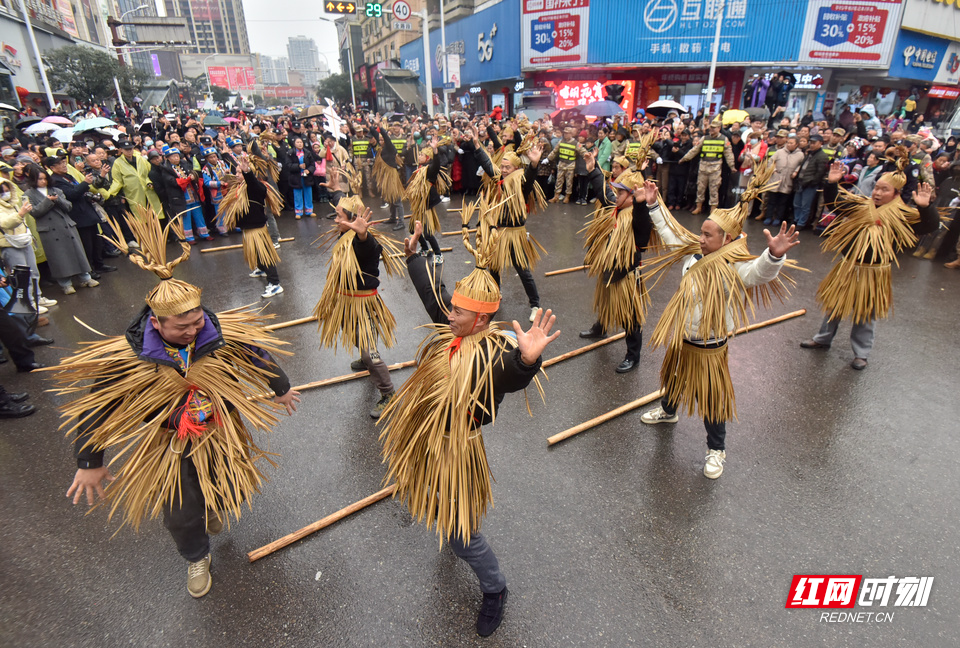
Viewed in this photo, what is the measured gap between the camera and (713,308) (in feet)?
10.8

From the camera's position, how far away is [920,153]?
7203 millimetres

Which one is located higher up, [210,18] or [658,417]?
[210,18]

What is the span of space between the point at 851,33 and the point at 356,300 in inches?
1037

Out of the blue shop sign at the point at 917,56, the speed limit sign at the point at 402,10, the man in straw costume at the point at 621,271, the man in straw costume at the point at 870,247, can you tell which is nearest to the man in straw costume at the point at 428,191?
the man in straw costume at the point at 621,271

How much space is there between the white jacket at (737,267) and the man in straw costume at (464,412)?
165 centimetres

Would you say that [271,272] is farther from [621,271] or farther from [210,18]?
[210,18]

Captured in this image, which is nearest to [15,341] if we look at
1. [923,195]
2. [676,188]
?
[923,195]

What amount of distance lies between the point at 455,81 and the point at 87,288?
18.5m

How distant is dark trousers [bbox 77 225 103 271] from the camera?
7.82 m

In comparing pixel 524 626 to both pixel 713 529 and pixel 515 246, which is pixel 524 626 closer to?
pixel 713 529

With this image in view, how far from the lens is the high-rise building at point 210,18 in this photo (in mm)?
166875

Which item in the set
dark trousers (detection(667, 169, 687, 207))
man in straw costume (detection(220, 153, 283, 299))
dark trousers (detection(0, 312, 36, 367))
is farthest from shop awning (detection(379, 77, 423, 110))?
dark trousers (detection(0, 312, 36, 367))

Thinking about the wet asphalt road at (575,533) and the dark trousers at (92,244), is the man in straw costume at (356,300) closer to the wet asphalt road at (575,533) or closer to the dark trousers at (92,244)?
the wet asphalt road at (575,533)

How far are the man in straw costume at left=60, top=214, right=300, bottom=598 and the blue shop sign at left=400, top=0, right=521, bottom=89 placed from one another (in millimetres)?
25043
